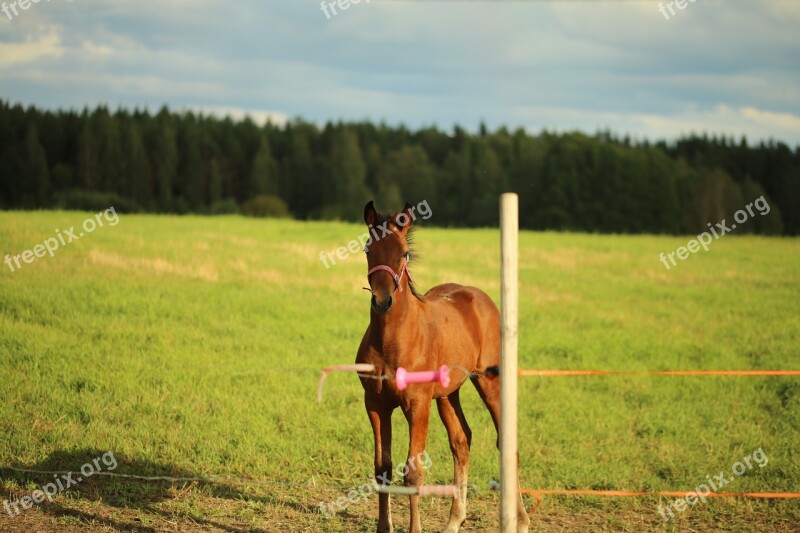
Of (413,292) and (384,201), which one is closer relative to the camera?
(413,292)

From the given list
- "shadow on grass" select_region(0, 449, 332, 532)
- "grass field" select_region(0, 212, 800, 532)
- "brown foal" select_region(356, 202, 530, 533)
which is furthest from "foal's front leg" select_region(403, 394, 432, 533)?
"shadow on grass" select_region(0, 449, 332, 532)

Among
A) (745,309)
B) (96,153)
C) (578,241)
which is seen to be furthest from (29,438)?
(96,153)

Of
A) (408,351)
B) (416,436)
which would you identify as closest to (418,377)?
(408,351)

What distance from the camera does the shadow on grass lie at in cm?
721

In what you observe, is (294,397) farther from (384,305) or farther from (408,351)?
(384,305)

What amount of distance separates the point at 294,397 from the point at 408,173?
59303 mm

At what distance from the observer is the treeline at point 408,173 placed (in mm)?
55406

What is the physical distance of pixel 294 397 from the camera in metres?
11.3

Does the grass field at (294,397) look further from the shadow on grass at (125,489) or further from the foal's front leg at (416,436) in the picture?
the foal's front leg at (416,436)

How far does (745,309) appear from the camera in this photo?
19.8 metres

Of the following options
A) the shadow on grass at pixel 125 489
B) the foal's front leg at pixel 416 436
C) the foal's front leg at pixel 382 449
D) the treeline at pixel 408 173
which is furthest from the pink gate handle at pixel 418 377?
the treeline at pixel 408 173

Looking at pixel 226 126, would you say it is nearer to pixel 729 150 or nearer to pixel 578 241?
pixel 578 241

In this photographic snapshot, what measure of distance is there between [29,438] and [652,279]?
20.3m

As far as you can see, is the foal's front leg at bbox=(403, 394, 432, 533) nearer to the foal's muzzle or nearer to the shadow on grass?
the foal's muzzle
